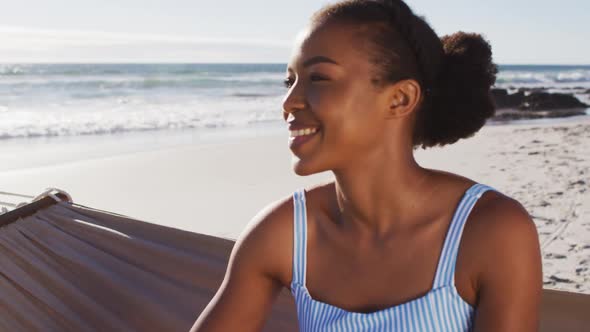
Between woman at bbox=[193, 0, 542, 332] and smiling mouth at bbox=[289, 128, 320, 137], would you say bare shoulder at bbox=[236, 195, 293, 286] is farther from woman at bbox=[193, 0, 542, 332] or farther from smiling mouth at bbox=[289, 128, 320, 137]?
smiling mouth at bbox=[289, 128, 320, 137]

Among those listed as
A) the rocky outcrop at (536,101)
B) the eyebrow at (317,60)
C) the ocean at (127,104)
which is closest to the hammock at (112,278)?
the eyebrow at (317,60)

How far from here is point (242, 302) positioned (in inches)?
44.5

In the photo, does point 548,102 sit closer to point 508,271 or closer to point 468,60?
point 468,60

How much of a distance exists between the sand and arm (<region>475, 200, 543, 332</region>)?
7.98ft

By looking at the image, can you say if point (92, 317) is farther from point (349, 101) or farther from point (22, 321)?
point (349, 101)

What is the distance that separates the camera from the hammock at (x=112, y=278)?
170 centimetres

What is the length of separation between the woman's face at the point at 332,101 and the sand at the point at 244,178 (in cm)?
255

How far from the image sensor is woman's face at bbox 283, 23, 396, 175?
0.97 m

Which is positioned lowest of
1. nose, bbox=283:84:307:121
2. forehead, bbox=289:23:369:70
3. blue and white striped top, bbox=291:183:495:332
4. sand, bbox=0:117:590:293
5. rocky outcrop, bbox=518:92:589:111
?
sand, bbox=0:117:590:293

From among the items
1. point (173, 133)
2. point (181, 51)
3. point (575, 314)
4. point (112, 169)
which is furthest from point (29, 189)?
point (181, 51)

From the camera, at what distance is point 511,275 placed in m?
0.94

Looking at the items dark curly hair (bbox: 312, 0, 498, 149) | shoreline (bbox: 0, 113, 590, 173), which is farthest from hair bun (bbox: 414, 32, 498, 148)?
shoreline (bbox: 0, 113, 590, 173)

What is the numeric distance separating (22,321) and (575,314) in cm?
139

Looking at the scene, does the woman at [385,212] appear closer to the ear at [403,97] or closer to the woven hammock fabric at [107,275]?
the ear at [403,97]
